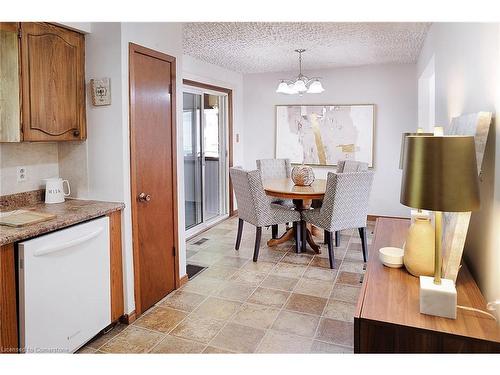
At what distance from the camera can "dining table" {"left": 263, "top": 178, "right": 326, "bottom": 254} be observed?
391 cm

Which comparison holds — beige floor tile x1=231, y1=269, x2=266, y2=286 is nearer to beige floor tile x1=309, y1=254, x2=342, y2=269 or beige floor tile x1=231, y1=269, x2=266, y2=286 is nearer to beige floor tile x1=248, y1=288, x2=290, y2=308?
beige floor tile x1=248, y1=288, x2=290, y2=308

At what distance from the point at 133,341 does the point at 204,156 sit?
136 inches

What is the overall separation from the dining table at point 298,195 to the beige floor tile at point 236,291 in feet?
3.46

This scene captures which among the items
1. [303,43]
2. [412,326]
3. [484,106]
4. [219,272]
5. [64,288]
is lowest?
[219,272]

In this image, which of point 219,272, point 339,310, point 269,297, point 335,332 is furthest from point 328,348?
point 219,272

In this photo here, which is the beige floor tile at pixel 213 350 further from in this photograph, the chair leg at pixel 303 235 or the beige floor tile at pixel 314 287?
the chair leg at pixel 303 235

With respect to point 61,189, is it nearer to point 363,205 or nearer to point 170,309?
point 170,309

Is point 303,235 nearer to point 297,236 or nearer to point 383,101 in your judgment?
point 297,236

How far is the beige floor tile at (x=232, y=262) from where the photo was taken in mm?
3929

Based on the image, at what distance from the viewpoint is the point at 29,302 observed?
195 cm

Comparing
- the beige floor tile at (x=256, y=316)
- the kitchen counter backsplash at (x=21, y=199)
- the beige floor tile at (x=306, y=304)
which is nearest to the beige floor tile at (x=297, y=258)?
the beige floor tile at (x=306, y=304)

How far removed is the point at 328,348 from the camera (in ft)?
7.80

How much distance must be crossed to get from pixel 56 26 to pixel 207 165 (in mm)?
3550
